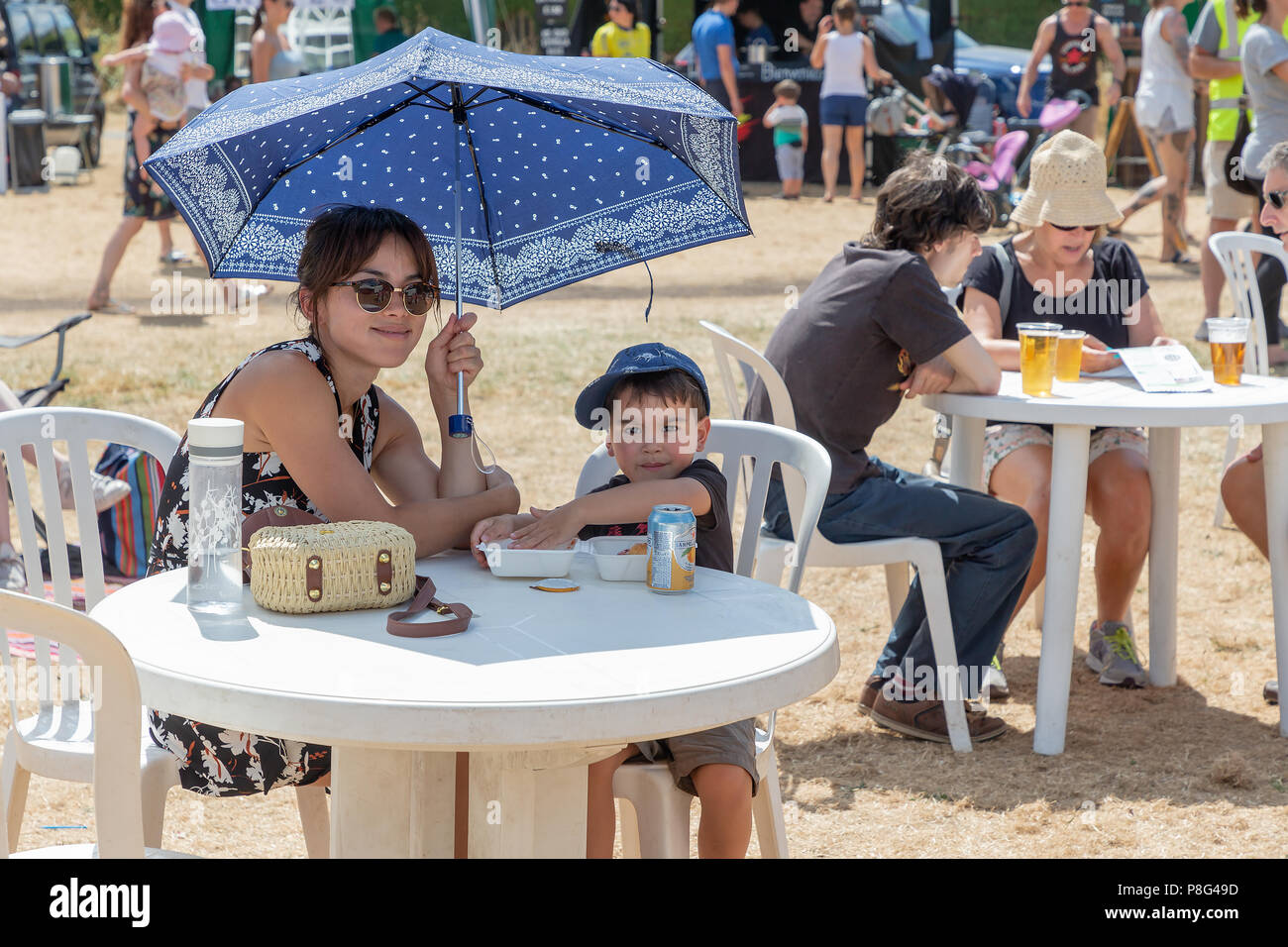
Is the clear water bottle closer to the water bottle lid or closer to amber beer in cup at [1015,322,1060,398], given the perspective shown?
the water bottle lid

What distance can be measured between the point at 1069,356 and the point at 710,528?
4.97 ft

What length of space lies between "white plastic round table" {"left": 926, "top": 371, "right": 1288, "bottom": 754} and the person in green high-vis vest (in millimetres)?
4249

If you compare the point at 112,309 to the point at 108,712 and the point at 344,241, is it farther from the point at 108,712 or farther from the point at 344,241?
the point at 108,712

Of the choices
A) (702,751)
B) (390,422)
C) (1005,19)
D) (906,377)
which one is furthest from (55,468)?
(1005,19)

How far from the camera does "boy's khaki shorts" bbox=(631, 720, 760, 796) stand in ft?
7.18

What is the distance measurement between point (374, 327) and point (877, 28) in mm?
14134

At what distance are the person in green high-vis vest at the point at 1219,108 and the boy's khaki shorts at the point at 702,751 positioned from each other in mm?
6195

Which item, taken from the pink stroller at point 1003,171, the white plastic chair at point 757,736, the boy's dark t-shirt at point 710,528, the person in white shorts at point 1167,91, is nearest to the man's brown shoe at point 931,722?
the white plastic chair at point 757,736

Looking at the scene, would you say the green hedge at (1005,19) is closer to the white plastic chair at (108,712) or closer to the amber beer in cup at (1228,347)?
the amber beer in cup at (1228,347)

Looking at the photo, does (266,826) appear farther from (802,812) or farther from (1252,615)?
(1252,615)

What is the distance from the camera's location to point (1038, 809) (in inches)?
125

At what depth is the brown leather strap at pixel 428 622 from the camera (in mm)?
1857

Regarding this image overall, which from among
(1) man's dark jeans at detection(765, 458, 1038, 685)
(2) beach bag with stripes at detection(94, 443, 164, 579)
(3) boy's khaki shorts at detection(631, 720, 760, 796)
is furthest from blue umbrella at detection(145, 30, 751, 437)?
(2) beach bag with stripes at detection(94, 443, 164, 579)

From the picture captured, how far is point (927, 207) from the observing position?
11.3ft
